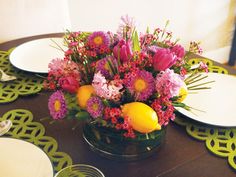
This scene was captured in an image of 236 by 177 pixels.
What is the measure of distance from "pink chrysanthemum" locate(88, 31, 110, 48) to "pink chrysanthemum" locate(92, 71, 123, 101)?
9 centimetres

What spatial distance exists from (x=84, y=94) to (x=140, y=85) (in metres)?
0.12

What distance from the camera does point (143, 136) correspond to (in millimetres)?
690

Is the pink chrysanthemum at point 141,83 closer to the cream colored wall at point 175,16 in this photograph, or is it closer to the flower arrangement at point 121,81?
the flower arrangement at point 121,81

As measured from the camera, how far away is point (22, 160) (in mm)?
716

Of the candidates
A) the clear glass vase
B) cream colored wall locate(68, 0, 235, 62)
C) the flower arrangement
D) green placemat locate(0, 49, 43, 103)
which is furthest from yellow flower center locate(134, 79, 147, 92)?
cream colored wall locate(68, 0, 235, 62)

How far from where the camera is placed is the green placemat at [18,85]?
3.14 ft

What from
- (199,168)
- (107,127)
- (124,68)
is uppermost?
(124,68)

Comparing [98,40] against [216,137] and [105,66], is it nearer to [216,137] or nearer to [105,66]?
[105,66]

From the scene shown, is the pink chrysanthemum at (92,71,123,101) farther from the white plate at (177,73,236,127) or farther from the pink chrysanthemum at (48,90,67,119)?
the white plate at (177,73,236,127)

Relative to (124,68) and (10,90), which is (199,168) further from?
(10,90)

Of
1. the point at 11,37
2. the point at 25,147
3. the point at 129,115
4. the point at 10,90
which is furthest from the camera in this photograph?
the point at 11,37

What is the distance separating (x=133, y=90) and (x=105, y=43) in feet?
0.45

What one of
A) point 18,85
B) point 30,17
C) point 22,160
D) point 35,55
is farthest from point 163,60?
point 30,17

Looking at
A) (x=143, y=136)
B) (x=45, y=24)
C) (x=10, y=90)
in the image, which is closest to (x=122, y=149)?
(x=143, y=136)
